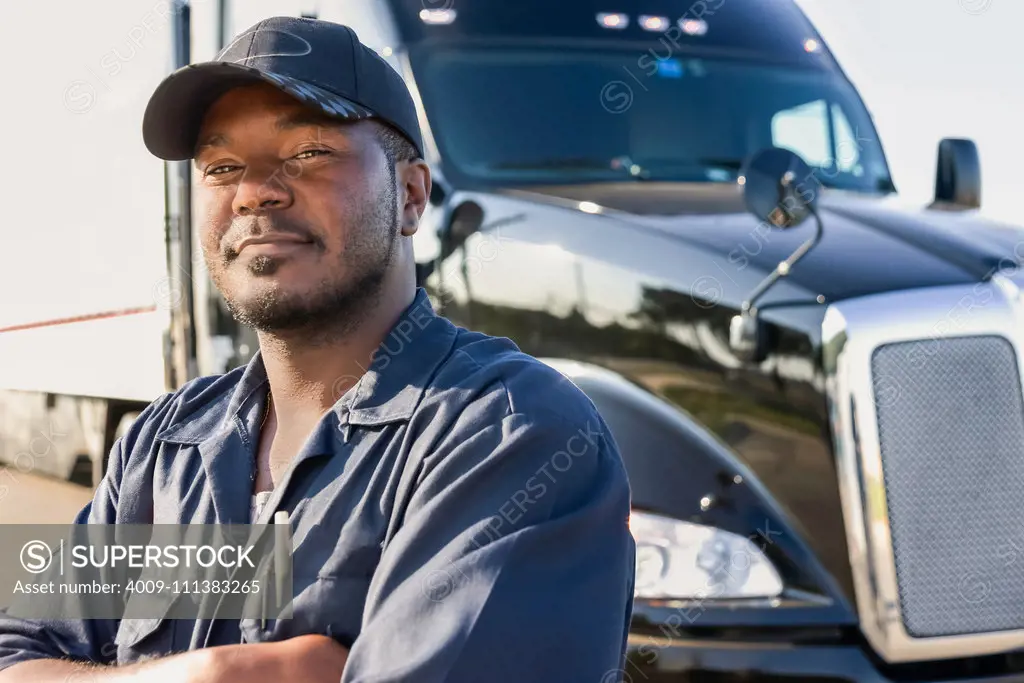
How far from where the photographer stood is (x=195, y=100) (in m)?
2.25

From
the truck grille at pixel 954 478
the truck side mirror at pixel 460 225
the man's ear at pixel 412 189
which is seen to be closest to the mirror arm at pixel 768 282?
the truck grille at pixel 954 478

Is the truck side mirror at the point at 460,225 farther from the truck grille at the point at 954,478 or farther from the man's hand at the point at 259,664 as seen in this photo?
the man's hand at the point at 259,664

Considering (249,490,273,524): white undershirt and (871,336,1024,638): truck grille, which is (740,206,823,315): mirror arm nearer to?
(871,336,1024,638): truck grille

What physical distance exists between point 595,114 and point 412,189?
198cm

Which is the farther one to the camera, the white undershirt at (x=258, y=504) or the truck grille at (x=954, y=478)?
the truck grille at (x=954, y=478)

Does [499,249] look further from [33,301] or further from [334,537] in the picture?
[33,301]

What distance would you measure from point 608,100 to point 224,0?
6.33ft

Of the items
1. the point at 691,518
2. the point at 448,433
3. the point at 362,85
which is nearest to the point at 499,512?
the point at 448,433

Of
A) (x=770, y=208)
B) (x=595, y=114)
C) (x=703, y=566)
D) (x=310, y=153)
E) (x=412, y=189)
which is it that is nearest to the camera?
(x=310, y=153)

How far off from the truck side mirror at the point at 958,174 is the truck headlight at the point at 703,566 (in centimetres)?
204

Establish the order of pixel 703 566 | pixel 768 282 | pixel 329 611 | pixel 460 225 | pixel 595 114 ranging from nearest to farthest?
pixel 329 611, pixel 703 566, pixel 768 282, pixel 460 225, pixel 595 114

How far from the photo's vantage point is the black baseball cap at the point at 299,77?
212cm

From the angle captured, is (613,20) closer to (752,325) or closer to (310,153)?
(752,325)

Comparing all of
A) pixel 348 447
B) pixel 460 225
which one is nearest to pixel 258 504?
pixel 348 447
